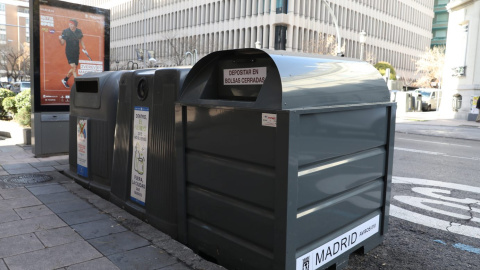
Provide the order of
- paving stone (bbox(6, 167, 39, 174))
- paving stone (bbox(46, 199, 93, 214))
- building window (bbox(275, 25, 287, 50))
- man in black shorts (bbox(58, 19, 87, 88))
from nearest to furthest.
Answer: paving stone (bbox(46, 199, 93, 214)) → paving stone (bbox(6, 167, 39, 174)) → man in black shorts (bbox(58, 19, 87, 88)) → building window (bbox(275, 25, 287, 50))

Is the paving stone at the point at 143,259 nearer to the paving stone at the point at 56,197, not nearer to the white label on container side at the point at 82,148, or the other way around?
the paving stone at the point at 56,197

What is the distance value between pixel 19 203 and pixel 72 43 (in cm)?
440

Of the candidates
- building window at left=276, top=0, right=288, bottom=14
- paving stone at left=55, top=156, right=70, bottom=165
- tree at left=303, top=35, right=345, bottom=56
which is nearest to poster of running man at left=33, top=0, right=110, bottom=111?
paving stone at left=55, top=156, right=70, bottom=165

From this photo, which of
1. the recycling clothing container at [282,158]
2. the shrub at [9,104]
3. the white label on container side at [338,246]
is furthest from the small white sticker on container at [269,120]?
the shrub at [9,104]

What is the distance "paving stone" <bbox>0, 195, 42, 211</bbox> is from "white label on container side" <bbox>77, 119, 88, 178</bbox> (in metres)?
0.70

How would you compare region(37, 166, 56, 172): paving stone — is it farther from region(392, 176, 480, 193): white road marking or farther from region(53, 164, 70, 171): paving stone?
region(392, 176, 480, 193): white road marking

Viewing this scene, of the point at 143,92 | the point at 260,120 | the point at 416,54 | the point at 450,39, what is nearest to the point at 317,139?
the point at 260,120

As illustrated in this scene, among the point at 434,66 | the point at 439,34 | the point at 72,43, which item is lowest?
the point at 72,43

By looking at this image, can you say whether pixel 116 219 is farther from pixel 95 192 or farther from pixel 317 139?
pixel 317 139

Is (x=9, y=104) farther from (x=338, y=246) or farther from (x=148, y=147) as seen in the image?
(x=338, y=246)

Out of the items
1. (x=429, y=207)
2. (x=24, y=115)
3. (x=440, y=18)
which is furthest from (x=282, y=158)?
(x=440, y=18)

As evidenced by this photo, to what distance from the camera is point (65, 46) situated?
7.92 m

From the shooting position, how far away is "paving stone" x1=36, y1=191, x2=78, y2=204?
15.6 ft

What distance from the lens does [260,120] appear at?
2.69m
